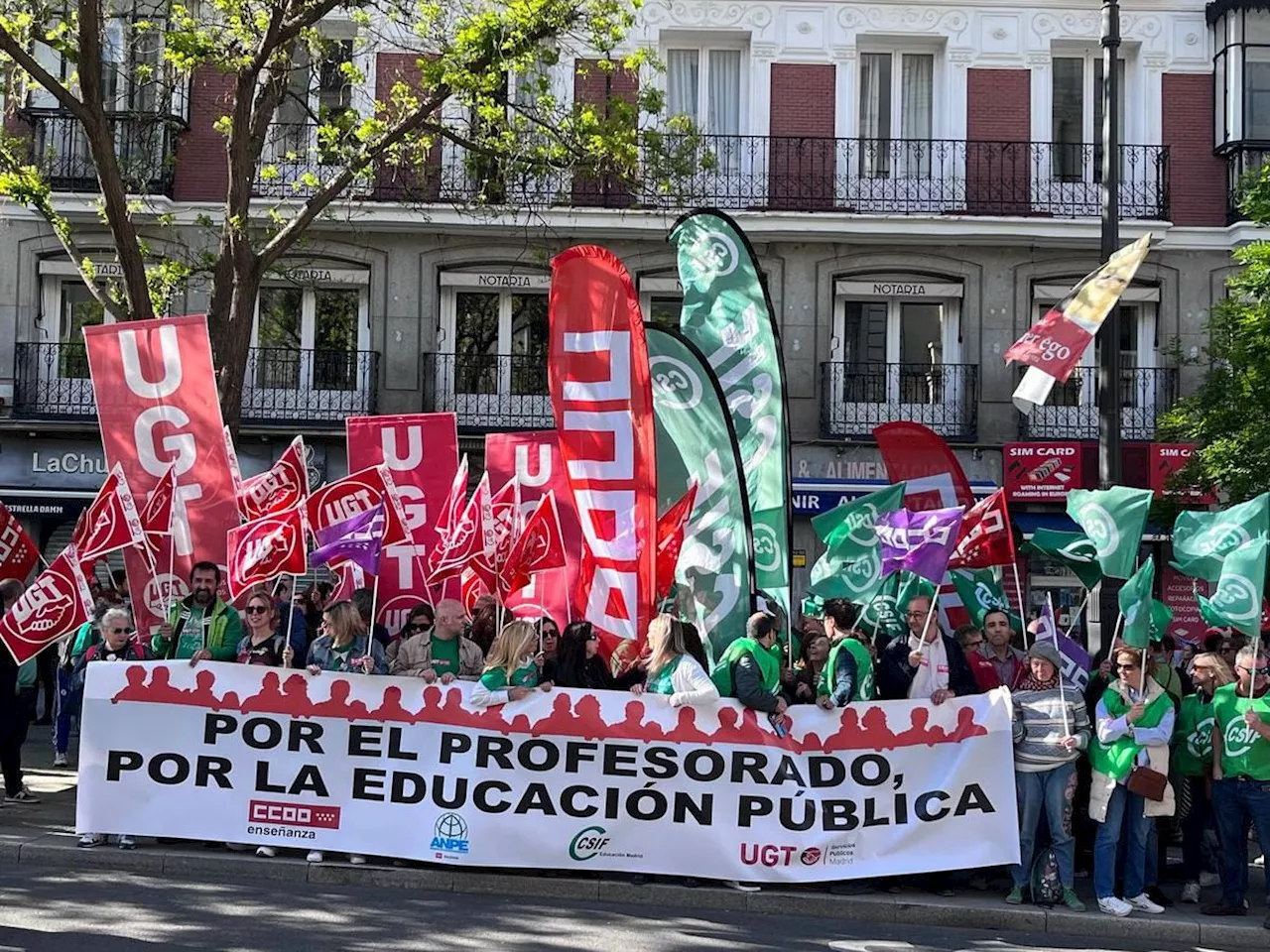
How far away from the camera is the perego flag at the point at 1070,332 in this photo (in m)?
11.6

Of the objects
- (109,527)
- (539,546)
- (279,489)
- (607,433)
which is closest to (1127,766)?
(607,433)

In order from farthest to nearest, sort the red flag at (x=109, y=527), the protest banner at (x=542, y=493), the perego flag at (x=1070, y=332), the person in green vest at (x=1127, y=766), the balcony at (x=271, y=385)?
the balcony at (x=271, y=385) → the protest banner at (x=542, y=493) → the perego flag at (x=1070, y=332) → the red flag at (x=109, y=527) → the person in green vest at (x=1127, y=766)

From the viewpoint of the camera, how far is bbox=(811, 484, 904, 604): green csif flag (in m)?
10.9

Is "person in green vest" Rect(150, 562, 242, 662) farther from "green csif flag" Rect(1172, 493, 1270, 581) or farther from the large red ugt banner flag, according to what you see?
"green csif flag" Rect(1172, 493, 1270, 581)

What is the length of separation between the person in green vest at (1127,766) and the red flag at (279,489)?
547 cm

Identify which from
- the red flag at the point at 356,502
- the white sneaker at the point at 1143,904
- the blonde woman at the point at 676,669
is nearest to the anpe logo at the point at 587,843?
the blonde woman at the point at 676,669

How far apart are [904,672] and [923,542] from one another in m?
0.91

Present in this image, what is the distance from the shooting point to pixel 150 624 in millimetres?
11469

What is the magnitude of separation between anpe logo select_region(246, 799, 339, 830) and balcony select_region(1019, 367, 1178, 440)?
14670 millimetres

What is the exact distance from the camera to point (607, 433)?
35.2ft

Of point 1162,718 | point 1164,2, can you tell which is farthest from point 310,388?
point 1162,718

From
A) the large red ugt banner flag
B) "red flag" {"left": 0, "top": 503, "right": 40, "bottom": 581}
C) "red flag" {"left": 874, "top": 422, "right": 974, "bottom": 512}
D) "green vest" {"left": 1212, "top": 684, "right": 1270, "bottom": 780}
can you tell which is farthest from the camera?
"red flag" {"left": 874, "top": 422, "right": 974, "bottom": 512}

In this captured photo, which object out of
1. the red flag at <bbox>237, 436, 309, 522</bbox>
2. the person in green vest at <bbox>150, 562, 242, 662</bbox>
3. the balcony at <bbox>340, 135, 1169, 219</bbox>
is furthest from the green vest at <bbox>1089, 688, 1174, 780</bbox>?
the balcony at <bbox>340, 135, 1169, 219</bbox>

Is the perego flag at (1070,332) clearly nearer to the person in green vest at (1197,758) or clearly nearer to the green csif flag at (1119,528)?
the green csif flag at (1119,528)
